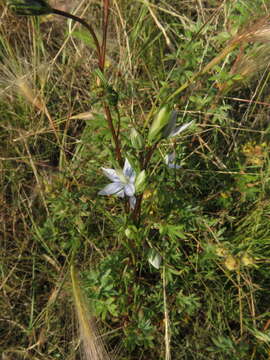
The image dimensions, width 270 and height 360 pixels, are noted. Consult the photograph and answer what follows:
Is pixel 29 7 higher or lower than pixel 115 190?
higher

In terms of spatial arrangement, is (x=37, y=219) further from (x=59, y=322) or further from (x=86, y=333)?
(x=86, y=333)

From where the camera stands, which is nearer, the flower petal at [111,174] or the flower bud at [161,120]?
the flower bud at [161,120]

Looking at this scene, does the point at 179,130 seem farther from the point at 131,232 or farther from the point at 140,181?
the point at 131,232

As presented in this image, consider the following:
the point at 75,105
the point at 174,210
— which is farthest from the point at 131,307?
the point at 75,105

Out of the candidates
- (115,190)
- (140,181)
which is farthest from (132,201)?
(140,181)

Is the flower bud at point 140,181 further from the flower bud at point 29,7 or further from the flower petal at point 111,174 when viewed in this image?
the flower bud at point 29,7

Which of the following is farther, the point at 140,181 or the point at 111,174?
the point at 111,174

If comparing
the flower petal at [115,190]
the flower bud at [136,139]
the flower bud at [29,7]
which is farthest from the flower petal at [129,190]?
the flower bud at [29,7]
